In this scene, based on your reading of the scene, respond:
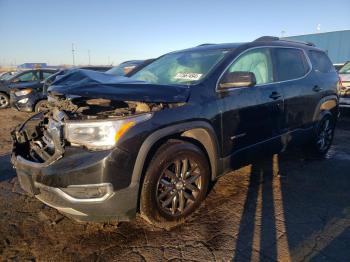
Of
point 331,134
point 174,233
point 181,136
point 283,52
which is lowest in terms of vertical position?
point 174,233

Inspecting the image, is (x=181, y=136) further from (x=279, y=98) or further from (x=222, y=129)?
(x=279, y=98)

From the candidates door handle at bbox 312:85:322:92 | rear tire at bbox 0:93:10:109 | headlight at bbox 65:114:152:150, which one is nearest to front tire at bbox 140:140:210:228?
headlight at bbox 65:114:152:150

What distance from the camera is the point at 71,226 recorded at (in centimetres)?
314

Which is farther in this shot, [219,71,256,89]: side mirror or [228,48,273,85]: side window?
[228,48,273,85]: side window

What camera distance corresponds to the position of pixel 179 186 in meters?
3.11

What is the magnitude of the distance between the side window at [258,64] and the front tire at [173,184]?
124cm

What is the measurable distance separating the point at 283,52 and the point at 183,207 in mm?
2565

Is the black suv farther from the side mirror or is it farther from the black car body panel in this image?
the black car body panel

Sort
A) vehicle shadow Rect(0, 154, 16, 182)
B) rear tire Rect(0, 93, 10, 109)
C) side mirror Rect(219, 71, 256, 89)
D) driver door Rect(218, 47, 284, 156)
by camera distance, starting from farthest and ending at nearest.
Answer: rear tire Rect(0, 93, 10, 109)
vehicle shadow Rect(0, 154, 16, 182)
driver door Rect(218, 47, 284, 156)
side mirror Rect(219, 71, 256, 89)

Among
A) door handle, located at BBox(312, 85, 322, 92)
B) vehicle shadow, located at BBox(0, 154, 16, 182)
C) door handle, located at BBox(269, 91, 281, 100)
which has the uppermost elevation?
door handle, located at BBox(312, 85, 322, 92)

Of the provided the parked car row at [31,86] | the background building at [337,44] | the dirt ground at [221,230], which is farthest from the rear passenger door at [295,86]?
the background building at [337,44]

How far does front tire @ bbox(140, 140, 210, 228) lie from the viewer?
9.34 ft

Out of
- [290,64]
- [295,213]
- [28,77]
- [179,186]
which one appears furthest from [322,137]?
[28,77]

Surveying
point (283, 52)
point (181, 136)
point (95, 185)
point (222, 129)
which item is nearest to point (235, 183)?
point (222, 129)
